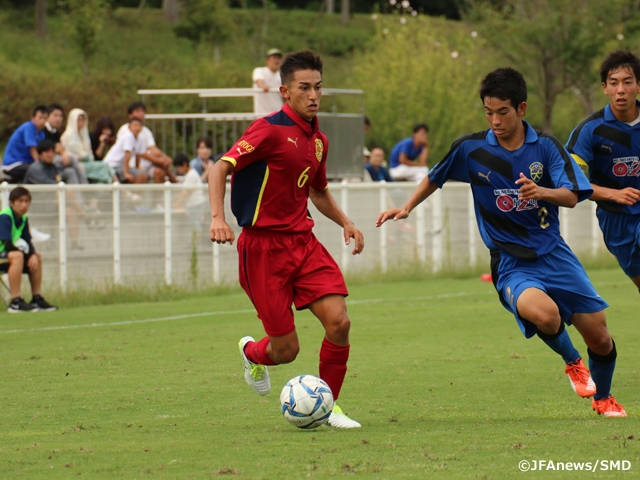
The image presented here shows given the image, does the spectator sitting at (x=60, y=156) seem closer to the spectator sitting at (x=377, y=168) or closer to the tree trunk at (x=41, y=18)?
the spectator sitting at (x=377, y=168)

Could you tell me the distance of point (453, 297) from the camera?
15.0 meters

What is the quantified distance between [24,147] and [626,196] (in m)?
11.3

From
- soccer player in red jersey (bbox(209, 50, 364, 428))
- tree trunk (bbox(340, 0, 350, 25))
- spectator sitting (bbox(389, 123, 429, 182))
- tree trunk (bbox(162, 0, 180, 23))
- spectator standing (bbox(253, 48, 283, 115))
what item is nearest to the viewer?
soccer player in red jersey (bbox(209, 50, 364, 428))

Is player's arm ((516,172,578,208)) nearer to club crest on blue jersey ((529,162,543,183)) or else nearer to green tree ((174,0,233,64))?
club crest on blue jersey ((529,162,543,183))

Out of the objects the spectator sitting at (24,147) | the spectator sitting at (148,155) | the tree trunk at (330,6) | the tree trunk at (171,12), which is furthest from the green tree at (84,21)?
the tree trunk at (330,6)

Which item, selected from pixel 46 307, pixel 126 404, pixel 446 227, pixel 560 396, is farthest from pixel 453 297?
pixel 126 404

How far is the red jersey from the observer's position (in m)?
6.35

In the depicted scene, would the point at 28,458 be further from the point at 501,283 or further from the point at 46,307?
the point at 46,307

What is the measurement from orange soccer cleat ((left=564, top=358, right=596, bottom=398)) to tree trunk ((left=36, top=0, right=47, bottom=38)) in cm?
4747

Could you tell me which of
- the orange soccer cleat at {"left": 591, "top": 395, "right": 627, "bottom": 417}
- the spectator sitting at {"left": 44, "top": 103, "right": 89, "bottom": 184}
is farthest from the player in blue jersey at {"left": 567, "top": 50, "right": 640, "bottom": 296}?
the spectator sitting at {"left": 44, "top": 103, "right": 89, "bottom": 184}

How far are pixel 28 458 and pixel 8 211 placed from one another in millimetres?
8375

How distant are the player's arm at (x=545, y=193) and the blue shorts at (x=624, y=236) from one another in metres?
1.58

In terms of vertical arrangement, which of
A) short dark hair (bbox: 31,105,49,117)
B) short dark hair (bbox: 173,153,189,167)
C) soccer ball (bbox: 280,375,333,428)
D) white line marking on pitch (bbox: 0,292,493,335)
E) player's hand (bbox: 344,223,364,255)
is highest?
short dark hair (bbox: 31,105,49,117)

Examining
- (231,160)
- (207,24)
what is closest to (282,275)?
(231,160)
